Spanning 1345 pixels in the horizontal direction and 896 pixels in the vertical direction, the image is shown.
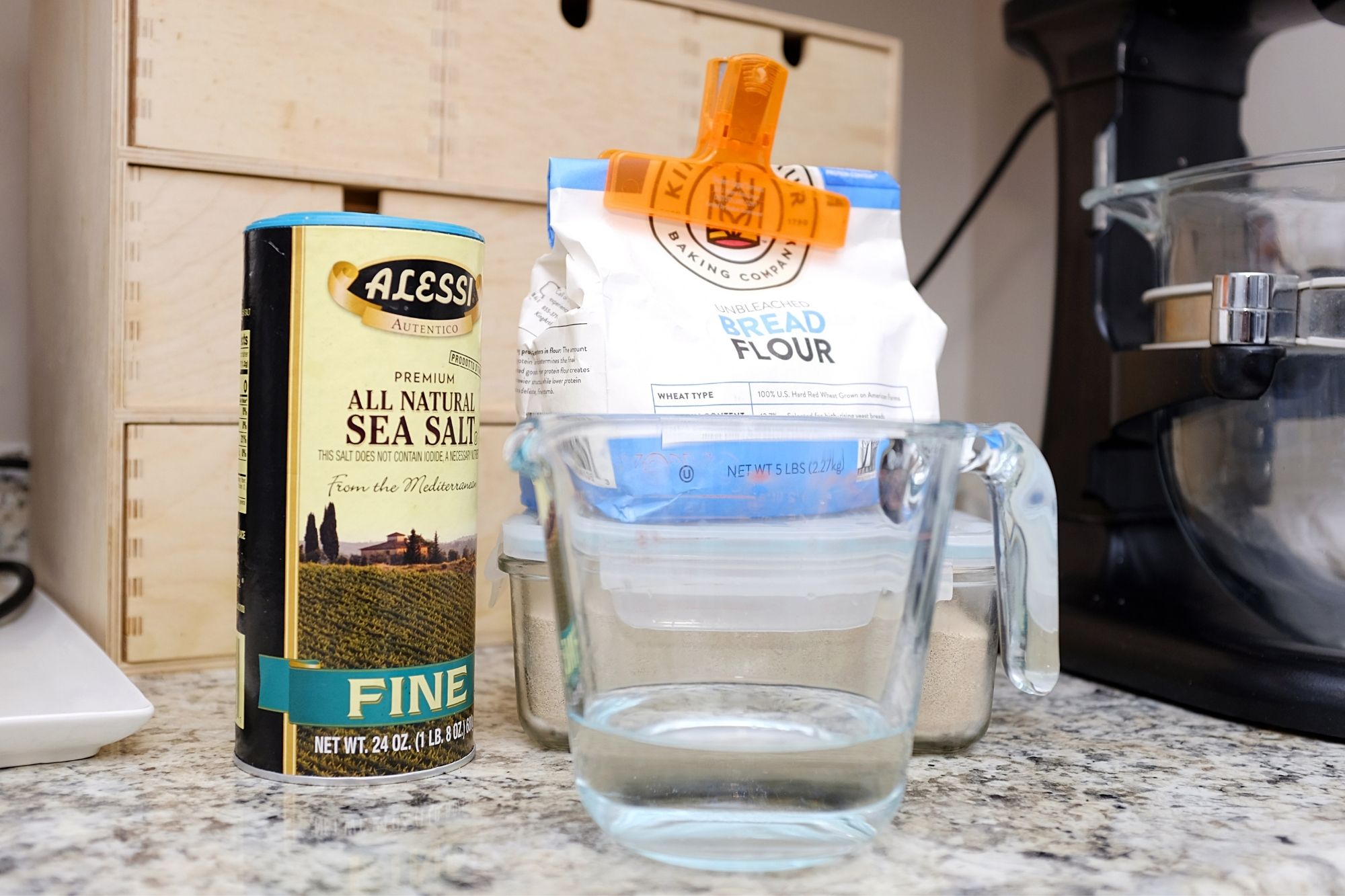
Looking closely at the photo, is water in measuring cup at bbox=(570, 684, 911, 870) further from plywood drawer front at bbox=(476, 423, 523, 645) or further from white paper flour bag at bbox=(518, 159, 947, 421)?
plywood drawer front at bbox=(476, 423, 523, 645)

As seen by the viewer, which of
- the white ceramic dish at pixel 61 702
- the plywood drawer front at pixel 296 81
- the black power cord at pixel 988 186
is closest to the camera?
the white ceramic dish at pixel 61 702

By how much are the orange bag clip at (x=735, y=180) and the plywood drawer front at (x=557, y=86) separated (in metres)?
0.20

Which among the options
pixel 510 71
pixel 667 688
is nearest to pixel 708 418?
pixel 667 688

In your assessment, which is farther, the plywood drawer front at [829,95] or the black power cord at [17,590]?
the plywood drawer front at [829,95]

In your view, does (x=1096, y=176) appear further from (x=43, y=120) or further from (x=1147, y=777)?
(x=43, y=120)

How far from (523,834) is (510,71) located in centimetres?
49

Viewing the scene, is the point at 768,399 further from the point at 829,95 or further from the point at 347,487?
the point at 829,95

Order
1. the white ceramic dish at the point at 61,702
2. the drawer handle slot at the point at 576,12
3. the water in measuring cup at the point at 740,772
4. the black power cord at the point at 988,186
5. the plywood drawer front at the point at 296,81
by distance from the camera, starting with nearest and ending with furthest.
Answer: the water in measuring cup at the point at 740,772
the white ceramic dish at the point at 61,702
the plywood drawer front at the point at 296,81
the drawer handle slot at the point at 576,12
the black power cord at the point at 988,186

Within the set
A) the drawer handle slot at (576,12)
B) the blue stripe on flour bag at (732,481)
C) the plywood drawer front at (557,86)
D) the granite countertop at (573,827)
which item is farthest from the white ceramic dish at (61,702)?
the drawer handle slot at (576,12)

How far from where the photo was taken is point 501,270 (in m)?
0.76

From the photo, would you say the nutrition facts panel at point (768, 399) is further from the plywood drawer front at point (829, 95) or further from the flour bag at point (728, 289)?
the plywood drawer front at point (829, 95)

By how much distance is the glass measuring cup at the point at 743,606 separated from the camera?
398mm

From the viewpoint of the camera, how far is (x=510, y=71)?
0.75 meters

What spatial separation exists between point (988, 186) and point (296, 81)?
613 mm
